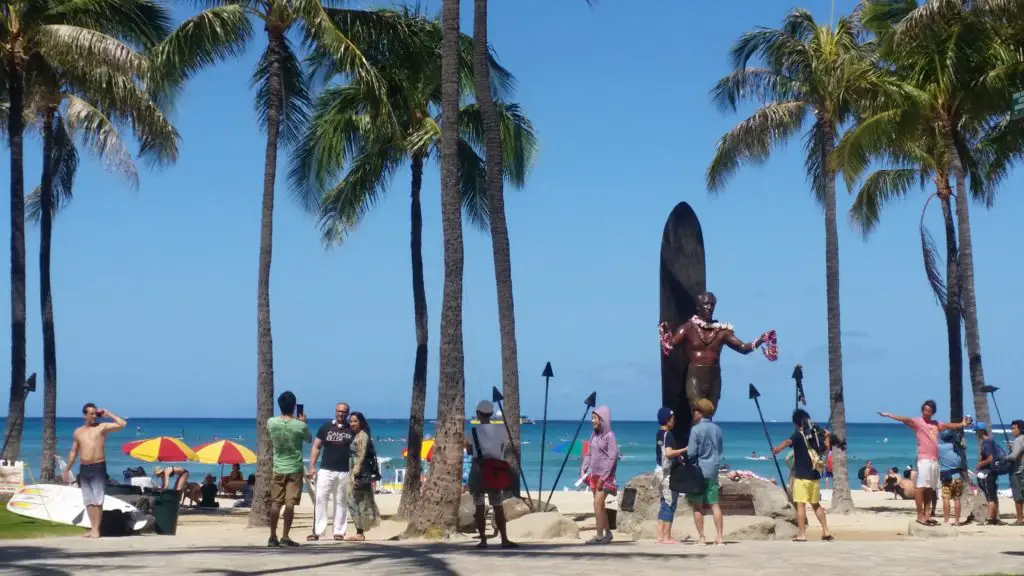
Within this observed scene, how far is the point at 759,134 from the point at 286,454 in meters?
16.9

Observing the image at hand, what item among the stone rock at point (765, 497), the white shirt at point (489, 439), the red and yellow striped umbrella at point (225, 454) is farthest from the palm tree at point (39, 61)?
the stone rock at point (765, 497)

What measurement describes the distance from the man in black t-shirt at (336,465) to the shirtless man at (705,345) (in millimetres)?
4946

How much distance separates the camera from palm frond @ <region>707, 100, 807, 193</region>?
1075 inches

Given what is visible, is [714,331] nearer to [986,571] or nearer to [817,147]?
[986,571]

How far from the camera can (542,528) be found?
53.3ft

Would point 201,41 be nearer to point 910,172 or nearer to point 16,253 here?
point 16,253

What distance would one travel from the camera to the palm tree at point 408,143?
981 inches

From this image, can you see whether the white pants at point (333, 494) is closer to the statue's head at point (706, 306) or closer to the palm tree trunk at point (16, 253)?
the statue's head at point (706, 306)

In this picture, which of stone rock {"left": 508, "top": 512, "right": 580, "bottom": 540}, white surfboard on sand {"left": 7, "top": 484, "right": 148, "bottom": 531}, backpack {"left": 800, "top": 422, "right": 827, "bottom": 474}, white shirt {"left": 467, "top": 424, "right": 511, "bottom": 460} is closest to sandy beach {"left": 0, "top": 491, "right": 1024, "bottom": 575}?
stone rock {"left": 508, "top": 512, "right": 580, "bottom": 540}

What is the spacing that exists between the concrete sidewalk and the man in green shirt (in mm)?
585

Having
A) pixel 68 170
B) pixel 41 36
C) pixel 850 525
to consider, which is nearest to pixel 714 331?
pixel 850 525

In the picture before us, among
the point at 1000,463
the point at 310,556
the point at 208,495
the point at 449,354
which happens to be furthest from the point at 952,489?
the point at 208,495

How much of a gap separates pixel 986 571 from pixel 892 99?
13.4 meters

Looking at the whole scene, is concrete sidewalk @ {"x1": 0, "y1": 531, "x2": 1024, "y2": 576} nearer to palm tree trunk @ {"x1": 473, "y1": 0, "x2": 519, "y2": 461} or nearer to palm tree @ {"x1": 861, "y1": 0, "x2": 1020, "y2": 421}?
palm tree trunk @ {"x1": 473, "y1": 0, "x2": 519, "y2": 461}
